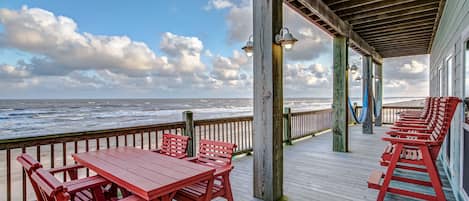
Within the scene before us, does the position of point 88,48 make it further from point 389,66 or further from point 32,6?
point 389,66

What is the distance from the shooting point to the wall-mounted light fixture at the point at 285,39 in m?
2.56

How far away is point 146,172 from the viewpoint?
6.10 feet

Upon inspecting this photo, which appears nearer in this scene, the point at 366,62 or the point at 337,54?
the point at 337,54

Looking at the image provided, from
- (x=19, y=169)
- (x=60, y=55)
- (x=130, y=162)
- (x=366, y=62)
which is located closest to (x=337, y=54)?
(x=366, y=62)

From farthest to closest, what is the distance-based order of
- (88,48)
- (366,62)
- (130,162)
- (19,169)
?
1. (88,48)
2. (366,62)
3. (19,169)
4. (130,162)

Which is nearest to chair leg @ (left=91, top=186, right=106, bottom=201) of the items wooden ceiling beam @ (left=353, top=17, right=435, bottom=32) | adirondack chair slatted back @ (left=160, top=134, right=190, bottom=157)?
adirondack chair slatted back @ (left=160, top=134, right=190, bottom=157)

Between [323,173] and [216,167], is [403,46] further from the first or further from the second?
[216,167]

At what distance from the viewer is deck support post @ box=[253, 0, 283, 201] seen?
2.67m

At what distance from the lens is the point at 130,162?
7.03ft

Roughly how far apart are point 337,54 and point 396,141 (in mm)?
3268

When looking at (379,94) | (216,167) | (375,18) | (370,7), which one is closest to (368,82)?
(379,94)

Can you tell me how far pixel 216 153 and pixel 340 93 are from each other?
3.71 m

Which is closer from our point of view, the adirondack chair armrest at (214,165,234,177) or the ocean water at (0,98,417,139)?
the adirondack chair armrest at (214,165,234,177)

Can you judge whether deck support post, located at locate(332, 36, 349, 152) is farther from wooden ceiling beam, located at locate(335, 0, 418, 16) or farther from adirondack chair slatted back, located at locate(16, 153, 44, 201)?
adirondack chair slatted back, located at locate(16, 153, 44, 201)
